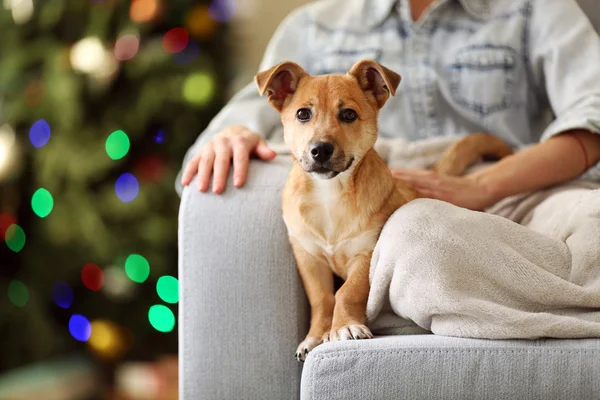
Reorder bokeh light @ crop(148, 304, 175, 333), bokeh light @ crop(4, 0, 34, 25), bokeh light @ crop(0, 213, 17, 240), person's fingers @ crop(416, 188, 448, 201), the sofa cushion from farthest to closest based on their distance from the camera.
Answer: bokeh light @ crop(148, 304, 175, 333) < bokeh light @ crop(0, 213, 17, 240) < bokeh light @ crop(4, 0, 34, 25) < person's fingers @ crop(416, 188, 448, 201) < the sofa cushion

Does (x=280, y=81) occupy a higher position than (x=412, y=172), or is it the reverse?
(x=280, y=81)

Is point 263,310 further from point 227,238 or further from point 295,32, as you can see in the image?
point 295,32

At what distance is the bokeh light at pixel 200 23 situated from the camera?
2.26 meters

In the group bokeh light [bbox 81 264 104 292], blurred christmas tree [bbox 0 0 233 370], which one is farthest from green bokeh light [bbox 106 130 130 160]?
bokeh light [bbox 81 264 104 292]

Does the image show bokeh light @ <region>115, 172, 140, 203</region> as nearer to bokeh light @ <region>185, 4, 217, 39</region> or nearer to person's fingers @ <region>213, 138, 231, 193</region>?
bokeh light @ <region>185, 4, 217, 39</region>

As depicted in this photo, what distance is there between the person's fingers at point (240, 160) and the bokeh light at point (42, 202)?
1.06 meters

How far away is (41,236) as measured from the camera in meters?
2.25

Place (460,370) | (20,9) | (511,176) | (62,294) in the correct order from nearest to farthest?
(460,370)
(511,176)
(20,9)
(62,294)

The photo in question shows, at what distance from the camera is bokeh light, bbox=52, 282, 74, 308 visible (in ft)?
7.54

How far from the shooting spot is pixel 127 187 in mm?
2234

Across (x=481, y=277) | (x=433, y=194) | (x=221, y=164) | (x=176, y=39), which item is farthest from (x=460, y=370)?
(x=176, y=39)

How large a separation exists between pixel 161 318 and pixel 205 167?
1135 mm

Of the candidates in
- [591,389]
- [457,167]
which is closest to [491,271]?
[591,389]

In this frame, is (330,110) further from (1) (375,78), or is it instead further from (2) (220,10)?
(2) (220,10)
